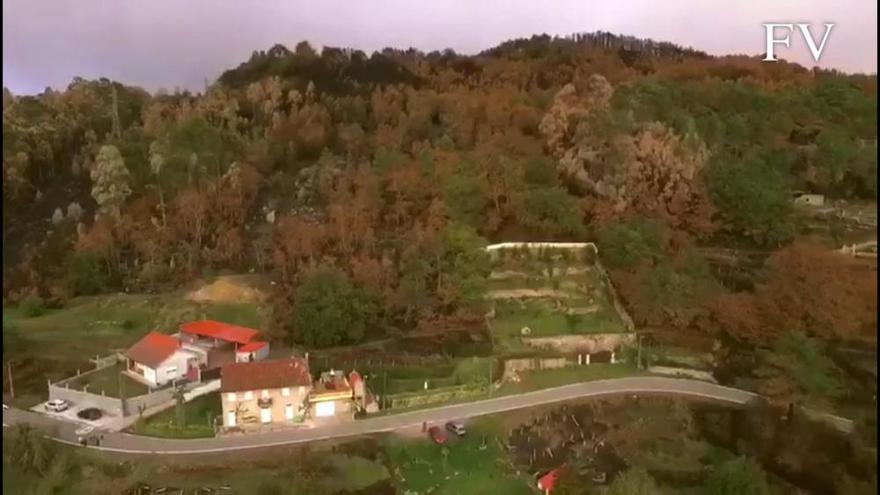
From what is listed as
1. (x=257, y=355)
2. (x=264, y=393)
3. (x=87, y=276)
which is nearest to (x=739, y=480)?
(x=264, y=393)

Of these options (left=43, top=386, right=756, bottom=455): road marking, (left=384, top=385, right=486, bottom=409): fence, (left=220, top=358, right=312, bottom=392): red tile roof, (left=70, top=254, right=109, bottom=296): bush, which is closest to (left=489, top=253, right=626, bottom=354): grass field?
(left=384, top=385, right=486, bottom=409): fence

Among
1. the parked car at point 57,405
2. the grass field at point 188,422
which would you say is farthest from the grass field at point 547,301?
the parked car at point 57,405

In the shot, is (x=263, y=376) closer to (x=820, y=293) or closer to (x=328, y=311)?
(x=328, y=311)

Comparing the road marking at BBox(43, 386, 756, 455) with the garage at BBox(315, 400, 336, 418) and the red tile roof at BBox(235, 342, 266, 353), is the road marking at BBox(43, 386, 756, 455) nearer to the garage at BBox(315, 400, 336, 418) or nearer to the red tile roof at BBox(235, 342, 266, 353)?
the garage at BBox(315, 400, 336, 418)

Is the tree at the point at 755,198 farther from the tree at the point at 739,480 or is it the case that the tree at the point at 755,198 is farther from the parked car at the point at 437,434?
the parked car at the point at 437,434

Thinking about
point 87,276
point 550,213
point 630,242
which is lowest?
point 87,276

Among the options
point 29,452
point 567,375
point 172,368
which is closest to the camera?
point 29,452

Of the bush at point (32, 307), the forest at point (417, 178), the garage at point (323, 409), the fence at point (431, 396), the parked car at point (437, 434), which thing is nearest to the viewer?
the parked car at point (437, 434)

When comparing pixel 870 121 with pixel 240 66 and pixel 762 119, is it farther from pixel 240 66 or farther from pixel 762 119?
pixel 240 66
